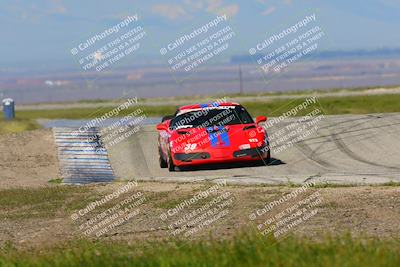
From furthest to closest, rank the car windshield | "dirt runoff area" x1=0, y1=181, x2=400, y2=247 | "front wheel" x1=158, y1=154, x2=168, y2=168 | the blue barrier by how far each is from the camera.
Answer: the blue barrier < "front wheel" x1=158, y1=154, x2=168, y2=168 < the car windshield < "dirt runoff area" x1=0, y1=181, x2=400, y2=247

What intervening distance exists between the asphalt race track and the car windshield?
0.99m

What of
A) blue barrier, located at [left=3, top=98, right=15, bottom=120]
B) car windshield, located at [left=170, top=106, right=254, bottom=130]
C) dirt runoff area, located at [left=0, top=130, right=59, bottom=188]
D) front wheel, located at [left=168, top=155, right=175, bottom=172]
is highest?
blue barrier, located at [left=3, top=98, right=15, bottom=120]

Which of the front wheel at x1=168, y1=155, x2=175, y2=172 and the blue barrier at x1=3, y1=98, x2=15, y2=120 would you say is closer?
the front wheel at x1=168, y1=155, x2=175, y2=172

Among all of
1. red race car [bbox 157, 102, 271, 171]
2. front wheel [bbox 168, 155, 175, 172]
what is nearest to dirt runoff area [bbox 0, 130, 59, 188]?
front wheel [bbox 168, 155, 175, 172]

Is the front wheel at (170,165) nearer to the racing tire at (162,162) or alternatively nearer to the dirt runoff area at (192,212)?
the racing tire at (162,162)

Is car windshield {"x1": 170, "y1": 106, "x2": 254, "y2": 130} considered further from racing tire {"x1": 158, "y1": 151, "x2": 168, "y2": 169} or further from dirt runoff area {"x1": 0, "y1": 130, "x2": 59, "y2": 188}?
dirt runoff area {"x1": 0, "y1": 130, "x2": 59, "y2": 188}

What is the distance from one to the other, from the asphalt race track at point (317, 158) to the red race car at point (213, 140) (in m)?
0.28

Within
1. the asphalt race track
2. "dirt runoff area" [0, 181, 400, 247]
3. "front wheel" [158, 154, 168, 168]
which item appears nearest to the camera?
"dirt runoff area" [0, 181, 400, 247]

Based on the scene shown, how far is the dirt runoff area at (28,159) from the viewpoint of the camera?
933 inches

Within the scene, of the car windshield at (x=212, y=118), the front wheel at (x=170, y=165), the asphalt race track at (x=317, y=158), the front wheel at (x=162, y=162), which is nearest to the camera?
the asphalt race track at (x=317, y=158)

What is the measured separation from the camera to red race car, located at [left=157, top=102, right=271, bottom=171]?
72.2 feet

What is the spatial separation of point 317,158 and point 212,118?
2687 millimetres

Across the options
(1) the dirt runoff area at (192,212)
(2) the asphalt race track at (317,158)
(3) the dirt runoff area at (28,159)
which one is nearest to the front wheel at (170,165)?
(2) the asphalt race track at (317,158)

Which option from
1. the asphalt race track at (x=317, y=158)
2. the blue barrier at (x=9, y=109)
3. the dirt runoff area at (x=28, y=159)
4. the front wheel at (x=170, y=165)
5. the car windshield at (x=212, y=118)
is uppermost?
the blue barrier at (x=9, y=109)
